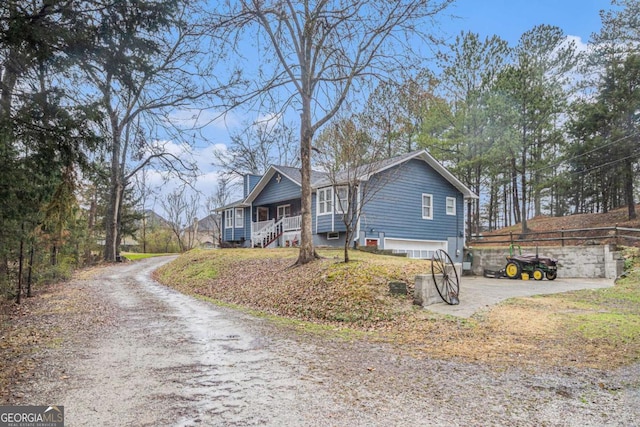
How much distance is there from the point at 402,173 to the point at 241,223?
1284 cm

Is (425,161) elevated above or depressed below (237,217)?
above

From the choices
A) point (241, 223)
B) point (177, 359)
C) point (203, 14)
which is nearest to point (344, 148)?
point (203, 14)

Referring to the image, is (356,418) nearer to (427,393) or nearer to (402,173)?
(427,393)

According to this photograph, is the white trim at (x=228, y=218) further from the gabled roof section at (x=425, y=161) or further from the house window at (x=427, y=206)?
the house window at (x=427, y=206)

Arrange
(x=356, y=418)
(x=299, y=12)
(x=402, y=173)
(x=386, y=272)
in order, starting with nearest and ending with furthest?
(x=356, y=418), (x=386, y=272), (x=299, y=12), (x=402, y=173)

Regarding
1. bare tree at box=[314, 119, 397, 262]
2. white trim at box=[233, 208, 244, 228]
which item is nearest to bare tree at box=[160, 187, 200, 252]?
white trim at box=[233, 208, 244, 228]

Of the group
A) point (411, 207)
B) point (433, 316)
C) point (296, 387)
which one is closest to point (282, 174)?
point (411, 207)

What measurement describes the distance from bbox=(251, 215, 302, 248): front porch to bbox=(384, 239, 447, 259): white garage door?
5.05 metres

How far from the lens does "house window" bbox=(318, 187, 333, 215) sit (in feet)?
68.5

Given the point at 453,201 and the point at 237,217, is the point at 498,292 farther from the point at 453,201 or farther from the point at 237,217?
the point at 237,217

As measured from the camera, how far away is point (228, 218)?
3025 cm

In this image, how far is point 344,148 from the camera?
39.2ft

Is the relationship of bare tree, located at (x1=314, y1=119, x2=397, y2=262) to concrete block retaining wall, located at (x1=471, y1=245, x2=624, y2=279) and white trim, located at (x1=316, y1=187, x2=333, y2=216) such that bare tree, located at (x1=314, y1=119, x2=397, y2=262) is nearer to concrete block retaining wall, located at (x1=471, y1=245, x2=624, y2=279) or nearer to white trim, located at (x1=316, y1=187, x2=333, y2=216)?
white trim, located at (x1=316, y1=187, x2=333, y2=216)

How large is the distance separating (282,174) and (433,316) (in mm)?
17342
